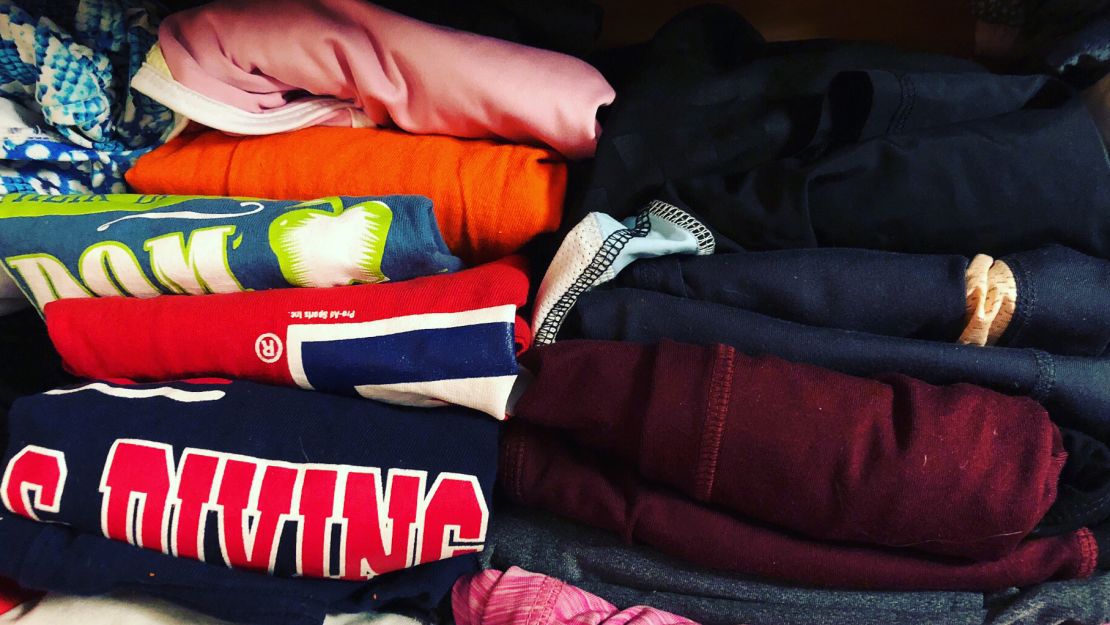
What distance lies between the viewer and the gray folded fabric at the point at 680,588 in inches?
16.2

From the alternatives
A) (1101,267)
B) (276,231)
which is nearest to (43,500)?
(276,231)

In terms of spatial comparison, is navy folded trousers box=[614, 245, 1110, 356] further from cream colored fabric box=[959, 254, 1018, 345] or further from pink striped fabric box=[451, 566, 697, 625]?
pink striped fabric box=[451, 566, 697, 625]

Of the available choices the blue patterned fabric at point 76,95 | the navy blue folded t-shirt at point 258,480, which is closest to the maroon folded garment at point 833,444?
the navy blue folded t-shirt at point 258,480

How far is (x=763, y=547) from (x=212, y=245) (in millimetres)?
438

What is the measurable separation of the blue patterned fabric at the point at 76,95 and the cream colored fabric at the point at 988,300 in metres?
0.65

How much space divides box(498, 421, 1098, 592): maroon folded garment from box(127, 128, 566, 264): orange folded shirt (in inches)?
7.4

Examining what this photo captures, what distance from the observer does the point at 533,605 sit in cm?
43

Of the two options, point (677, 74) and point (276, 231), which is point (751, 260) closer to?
point (677, 74)

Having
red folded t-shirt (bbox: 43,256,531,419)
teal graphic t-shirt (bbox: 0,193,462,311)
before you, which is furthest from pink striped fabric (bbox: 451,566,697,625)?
teal graphic t-shirt (bbox: 0,193,462,311)

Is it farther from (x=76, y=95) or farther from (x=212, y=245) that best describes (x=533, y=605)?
(x=76, y=95)

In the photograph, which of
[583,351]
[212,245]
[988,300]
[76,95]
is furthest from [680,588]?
[76,95]

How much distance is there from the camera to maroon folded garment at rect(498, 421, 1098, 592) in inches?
15.9

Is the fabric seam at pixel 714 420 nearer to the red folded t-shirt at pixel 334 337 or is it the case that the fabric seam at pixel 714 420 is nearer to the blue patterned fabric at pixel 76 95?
the red folded t-shirt at pixel 334 337

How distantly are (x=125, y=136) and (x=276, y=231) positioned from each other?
23cm
